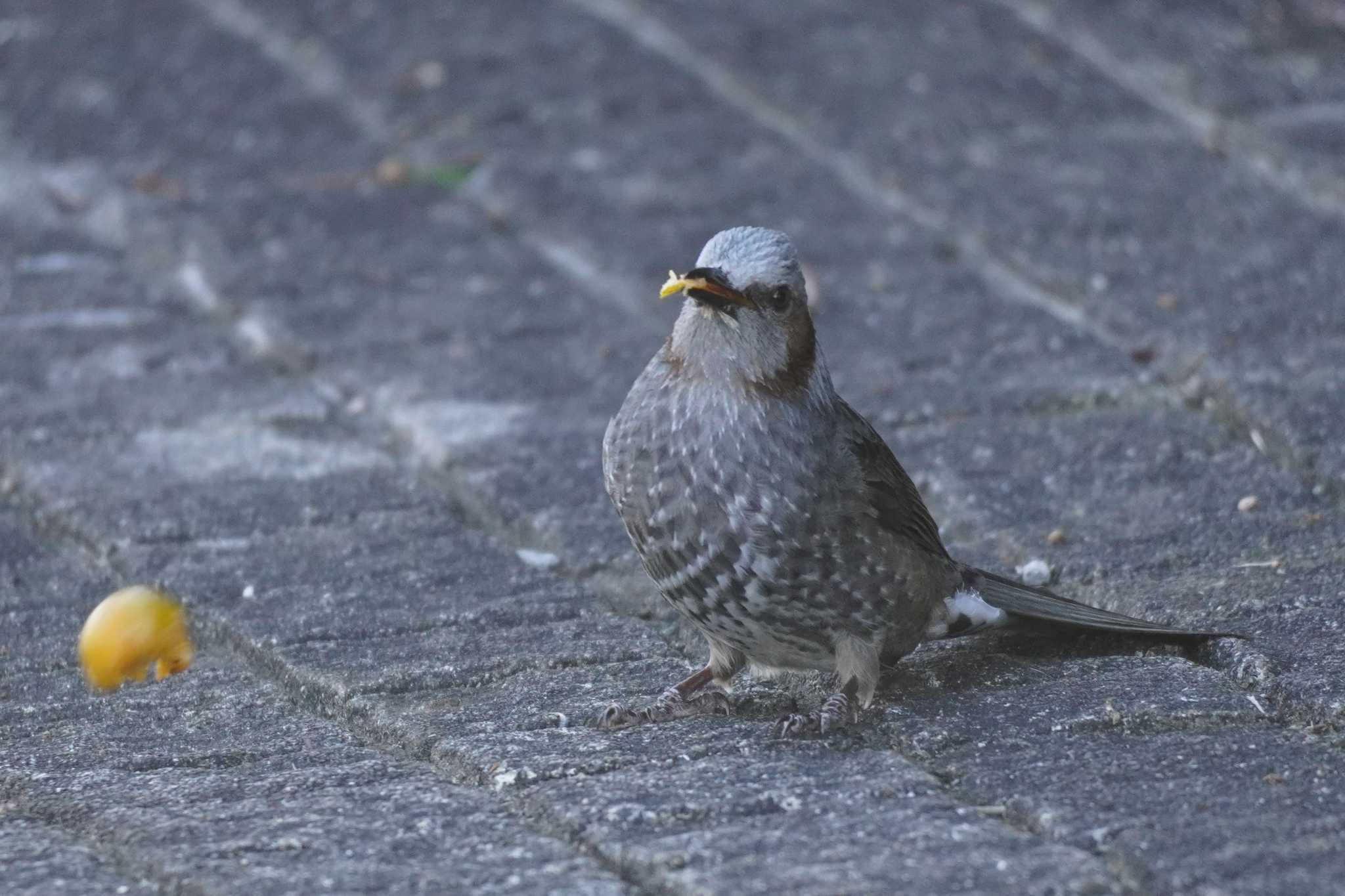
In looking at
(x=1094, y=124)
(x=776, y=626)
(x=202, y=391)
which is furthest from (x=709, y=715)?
(x=1094, y=124)

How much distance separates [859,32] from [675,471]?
4.05 m

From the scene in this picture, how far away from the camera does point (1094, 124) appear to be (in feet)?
20.8

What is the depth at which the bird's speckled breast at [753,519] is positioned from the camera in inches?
129

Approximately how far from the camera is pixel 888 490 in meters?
3.44

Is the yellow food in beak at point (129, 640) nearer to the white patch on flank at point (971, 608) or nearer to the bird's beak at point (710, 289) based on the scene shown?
the bird's beak at point (710, 289)

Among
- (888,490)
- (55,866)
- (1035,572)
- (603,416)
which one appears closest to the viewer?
(55,866)

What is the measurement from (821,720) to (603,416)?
1.66 metres

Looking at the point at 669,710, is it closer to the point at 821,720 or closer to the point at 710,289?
the point at 821,720

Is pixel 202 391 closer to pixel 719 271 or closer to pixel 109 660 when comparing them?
pixel 109 660

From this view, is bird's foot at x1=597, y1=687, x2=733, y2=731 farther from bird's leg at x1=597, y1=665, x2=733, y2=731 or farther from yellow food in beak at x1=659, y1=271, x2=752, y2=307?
yellow food in beak at x1=659, y1=271, x2=752, y2=307

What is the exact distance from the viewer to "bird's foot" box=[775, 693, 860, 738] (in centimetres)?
317

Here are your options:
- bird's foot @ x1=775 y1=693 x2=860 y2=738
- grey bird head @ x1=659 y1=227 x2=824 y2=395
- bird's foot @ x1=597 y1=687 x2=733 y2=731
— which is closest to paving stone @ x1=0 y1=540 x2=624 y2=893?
bird's foot @ x1=597 y1=687 x2=733 y2=731

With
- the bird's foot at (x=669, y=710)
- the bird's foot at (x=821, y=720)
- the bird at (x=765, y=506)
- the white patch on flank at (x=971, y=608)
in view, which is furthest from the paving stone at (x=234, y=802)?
the white patch on flank at (x=971, y=608)

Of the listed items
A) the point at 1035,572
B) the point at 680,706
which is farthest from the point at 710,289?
the point at 1035,572
